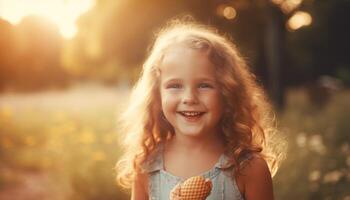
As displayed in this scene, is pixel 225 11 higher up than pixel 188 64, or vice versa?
pixel 225 11

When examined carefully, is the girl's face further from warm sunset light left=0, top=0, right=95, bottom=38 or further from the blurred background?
warm sunset light left=0, top=0, right=95, bottom=38

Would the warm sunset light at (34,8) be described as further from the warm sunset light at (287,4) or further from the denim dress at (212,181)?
the warm sunset light at (287,4)

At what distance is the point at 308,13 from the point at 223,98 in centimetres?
964

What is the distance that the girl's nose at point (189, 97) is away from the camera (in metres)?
2.04

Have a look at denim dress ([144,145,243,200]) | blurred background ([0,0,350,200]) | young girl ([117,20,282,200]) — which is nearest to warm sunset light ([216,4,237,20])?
blurred background ([0,0,350,200])

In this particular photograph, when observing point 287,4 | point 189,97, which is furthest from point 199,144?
point 287,4

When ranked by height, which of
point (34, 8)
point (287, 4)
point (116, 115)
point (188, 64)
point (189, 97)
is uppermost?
point (287, 4)

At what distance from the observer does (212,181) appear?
6.90 feet

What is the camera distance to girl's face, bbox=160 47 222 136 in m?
2.06

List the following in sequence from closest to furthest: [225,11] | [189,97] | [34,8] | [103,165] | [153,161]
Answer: [189,97] → [153,161] → [34,8] → [103,165] → [225,11]

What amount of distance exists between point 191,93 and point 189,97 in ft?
0.06

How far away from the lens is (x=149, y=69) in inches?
93.2

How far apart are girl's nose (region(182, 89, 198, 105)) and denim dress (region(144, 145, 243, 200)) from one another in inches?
10.3

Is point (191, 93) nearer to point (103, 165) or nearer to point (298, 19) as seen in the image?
point (103, 165)
